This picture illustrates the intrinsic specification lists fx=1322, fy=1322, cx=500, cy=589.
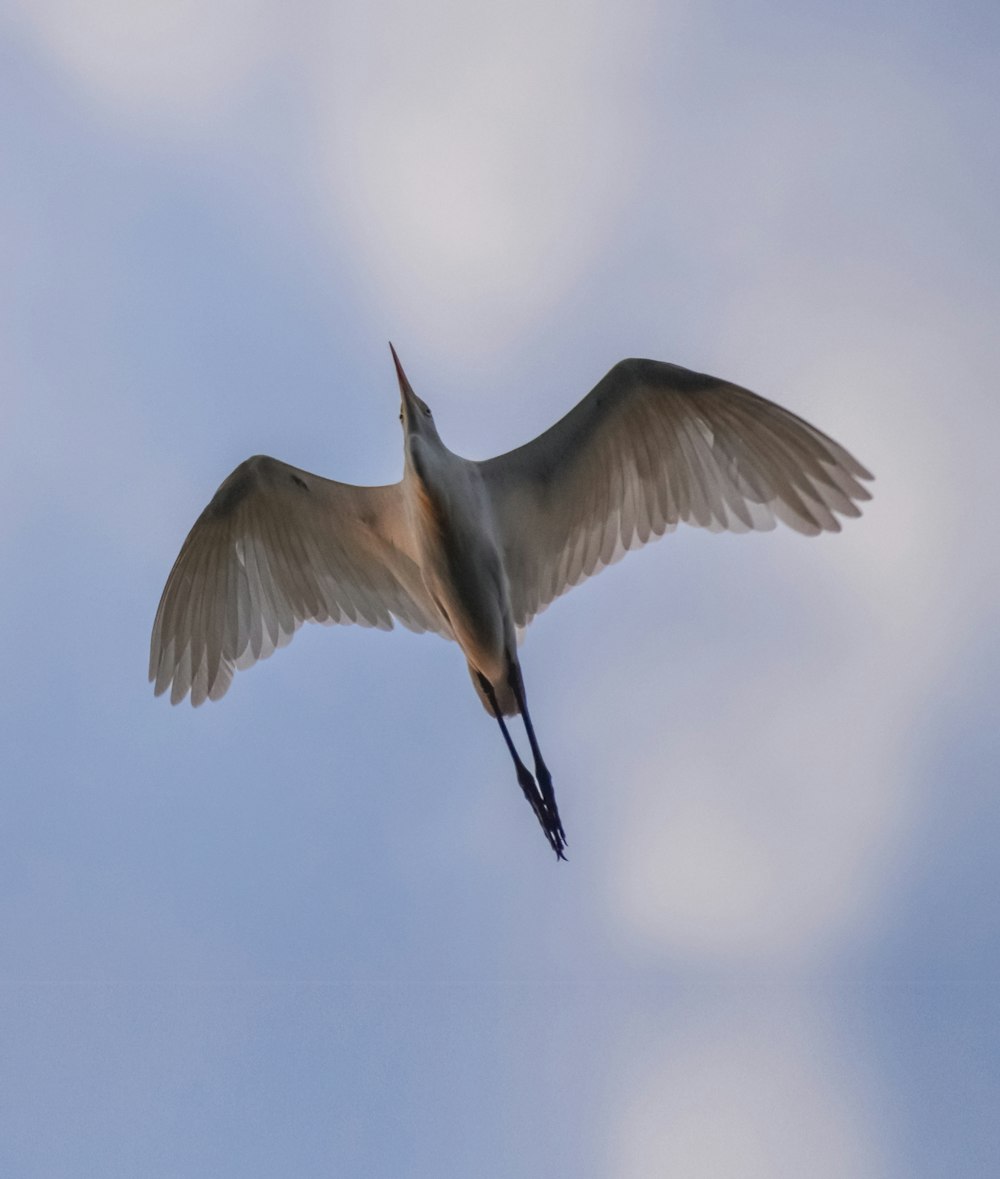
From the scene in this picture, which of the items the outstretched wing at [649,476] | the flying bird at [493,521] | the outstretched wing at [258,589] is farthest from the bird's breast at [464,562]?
the outstretched wing at [258,589]

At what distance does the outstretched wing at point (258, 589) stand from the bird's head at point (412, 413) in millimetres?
912

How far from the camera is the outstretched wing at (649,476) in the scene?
26.8 feet

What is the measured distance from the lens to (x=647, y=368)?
838cm

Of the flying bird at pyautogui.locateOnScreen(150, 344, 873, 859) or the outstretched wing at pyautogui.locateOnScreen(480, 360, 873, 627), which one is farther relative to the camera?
the flying bird at pyautogui.locateOnScreen(150, 344, 873, 859)

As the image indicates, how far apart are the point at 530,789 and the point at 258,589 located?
97.2 inches

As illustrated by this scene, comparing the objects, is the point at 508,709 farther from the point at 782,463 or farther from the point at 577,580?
the point at 782,463

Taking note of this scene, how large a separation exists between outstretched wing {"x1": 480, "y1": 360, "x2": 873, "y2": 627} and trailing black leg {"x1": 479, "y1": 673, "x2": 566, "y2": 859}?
0.60 meters

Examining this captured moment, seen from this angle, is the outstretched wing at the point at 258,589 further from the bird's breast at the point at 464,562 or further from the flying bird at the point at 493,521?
the bird's breast at the point at 464,562

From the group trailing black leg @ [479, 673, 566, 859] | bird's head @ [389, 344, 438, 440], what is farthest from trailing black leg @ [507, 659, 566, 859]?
bird's head @ [389, 344, 438, 440]

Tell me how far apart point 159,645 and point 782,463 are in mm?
4566

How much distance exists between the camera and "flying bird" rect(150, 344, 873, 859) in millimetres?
8312

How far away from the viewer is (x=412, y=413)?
8.72m

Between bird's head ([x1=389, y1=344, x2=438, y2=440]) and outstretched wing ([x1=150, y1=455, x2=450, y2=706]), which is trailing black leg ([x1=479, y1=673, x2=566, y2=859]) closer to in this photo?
outstretched wing ([x1=150, y1=455, x2=450, y2=706])

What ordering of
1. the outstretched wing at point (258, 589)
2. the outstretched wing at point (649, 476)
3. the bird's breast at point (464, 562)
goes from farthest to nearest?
the outstretched wing at point (258, 589) → the bird's breast at point (464, 562) → the outstretched wing at point (649, 476)
